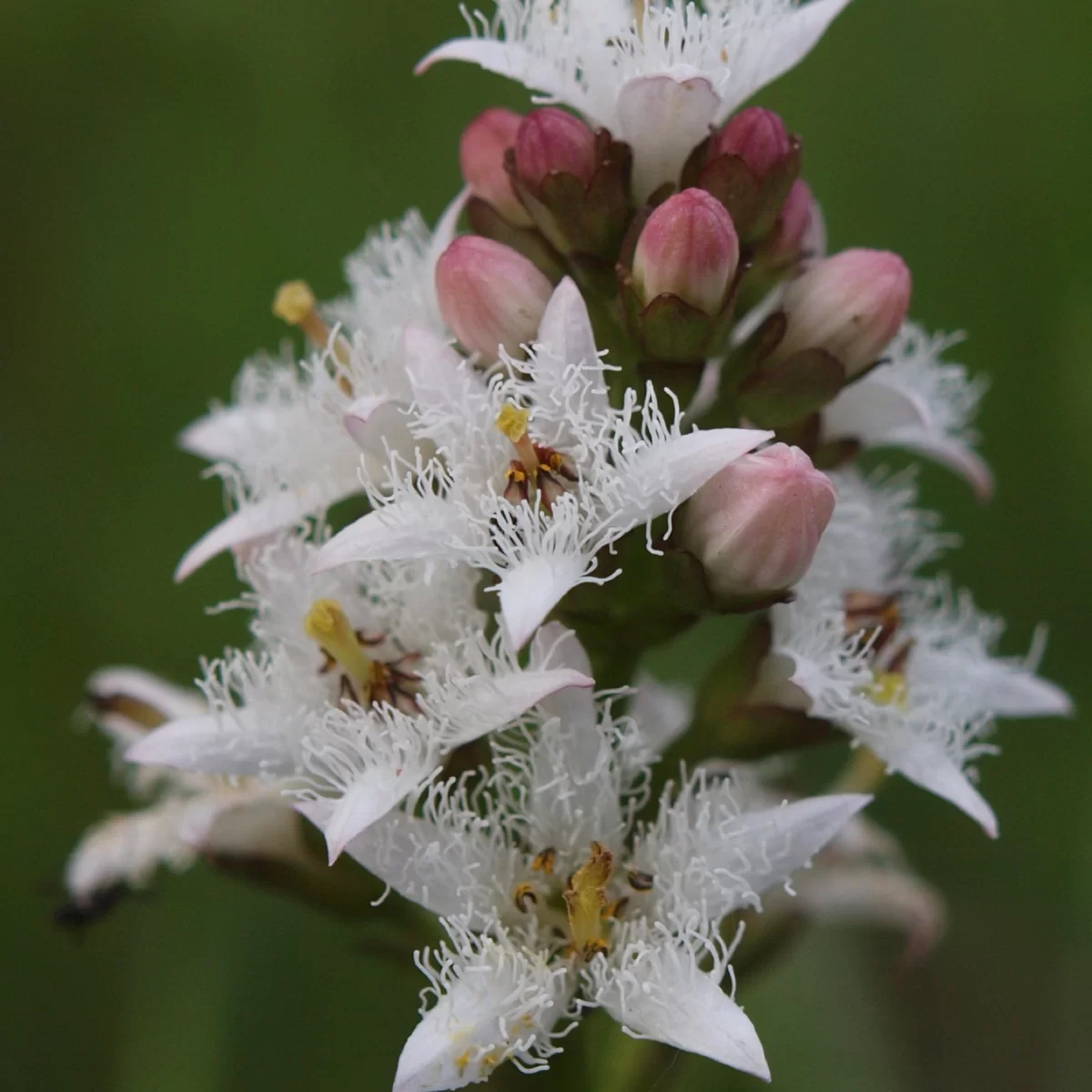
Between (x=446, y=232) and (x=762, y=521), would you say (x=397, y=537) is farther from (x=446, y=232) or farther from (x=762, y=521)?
(x=446, y=232)

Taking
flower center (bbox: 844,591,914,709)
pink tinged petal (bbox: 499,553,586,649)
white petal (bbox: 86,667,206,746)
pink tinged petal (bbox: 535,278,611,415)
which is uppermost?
pink tinged petal (bbox: 535,278,611,415)

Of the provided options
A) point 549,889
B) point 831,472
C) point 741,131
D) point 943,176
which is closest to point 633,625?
point 549,889

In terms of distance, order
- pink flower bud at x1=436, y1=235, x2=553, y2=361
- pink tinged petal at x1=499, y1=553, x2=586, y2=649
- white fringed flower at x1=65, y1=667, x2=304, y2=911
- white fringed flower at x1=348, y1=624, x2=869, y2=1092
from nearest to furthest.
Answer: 1. pink tinged petal at x1=499, y1=553, x2=586, y2=649
2. white fringed flower at x1=348, y1=624, x2=869, y2=1092
3. pink flower bud at x1=436, y1=235, x2=553, y2=361
4. white fringed flower at x1=65, y1=667, x2=304, y2=911

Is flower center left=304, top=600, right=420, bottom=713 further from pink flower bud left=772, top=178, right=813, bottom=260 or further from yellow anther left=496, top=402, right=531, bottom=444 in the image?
pink flower bud left=772, top=178, right=813, bottom=260

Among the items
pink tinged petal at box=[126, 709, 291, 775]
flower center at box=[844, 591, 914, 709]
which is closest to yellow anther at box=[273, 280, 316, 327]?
pink tinged petal at box=[126, 709, 291, 775]

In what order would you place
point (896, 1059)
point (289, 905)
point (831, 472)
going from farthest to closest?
point (289, 905), point (896, 1059), point (831, 472)

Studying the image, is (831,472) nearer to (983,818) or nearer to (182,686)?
(983,818)

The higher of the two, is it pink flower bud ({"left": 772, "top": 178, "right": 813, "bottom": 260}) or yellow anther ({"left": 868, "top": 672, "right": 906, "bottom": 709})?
pink flower bud ({"left": 772, "top": 178, "right": 813, "bottom": 260})
